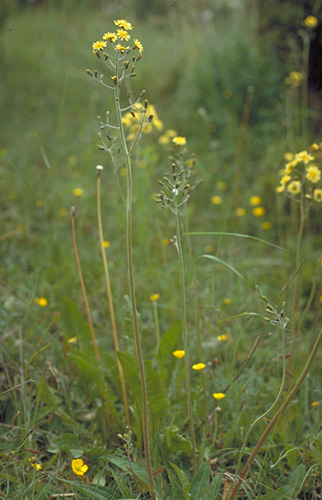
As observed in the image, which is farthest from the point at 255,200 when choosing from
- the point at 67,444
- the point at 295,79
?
the point at 67,444

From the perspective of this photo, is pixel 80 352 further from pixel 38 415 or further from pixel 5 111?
pixel 5 111

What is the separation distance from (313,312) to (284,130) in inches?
66.3

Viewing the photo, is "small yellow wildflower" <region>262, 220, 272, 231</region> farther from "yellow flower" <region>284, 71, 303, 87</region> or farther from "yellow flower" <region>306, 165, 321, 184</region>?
"yellow flower" <region>306, 165, 321, 184</region>

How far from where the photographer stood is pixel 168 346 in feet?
4.58

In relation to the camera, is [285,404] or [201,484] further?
[201,484]

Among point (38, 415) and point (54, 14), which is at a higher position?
point (54, 14)

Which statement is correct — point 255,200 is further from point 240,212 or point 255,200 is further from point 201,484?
point 201,484

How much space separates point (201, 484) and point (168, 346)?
427 mm

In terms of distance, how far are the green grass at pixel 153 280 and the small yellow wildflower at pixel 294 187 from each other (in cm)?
A: 32

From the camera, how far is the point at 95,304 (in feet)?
6.86

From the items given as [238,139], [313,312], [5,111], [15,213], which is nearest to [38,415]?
[313,312]

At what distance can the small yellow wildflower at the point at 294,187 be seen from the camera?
152cm

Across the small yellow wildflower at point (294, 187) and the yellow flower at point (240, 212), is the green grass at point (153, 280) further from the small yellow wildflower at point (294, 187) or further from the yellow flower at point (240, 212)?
the small yellow wildflower at point (294, 187)

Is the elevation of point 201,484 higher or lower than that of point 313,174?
lower
